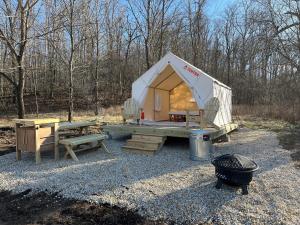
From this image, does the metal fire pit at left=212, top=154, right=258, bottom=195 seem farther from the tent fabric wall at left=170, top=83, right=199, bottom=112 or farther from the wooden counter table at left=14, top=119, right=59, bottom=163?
the tent fabric wall at left=170, top=83, right=199, bottom=112

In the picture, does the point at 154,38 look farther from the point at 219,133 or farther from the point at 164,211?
the point at 164,211

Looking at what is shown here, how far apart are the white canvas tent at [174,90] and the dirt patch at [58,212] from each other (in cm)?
558

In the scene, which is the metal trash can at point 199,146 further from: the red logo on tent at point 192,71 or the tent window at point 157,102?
the tent window at point 157,102

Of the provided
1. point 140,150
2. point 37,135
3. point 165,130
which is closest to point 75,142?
point 37,135

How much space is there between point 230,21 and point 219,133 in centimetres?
2432

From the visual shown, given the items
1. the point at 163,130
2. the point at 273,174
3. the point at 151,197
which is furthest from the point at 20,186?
the point at 273,174

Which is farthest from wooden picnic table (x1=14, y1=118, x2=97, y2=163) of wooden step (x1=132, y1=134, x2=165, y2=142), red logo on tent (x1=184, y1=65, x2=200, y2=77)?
red logo on tent (x1=184, y1=65, x2=200, y2=77)

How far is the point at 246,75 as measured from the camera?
28234 mm

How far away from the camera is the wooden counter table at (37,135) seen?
6.42 metres

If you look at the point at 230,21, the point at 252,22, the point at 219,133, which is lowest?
the point at 219,133

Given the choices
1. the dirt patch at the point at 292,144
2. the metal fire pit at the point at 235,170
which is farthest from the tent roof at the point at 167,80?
the metal fire pit at the point at 235,170

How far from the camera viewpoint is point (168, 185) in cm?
502

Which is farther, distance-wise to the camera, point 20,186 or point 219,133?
point 219,133

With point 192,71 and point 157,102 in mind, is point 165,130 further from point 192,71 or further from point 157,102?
point 157,102
